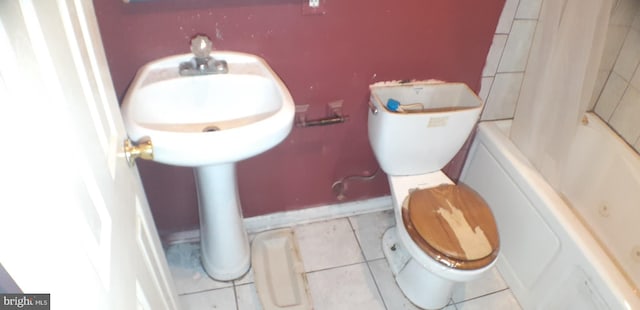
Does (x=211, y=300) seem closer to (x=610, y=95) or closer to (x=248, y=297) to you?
(x=248, y=297)

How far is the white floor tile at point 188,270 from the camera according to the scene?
5.42 feet

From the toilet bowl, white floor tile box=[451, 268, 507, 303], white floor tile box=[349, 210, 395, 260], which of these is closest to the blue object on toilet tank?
the toilet bowl

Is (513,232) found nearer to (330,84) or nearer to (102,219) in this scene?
(330,84)

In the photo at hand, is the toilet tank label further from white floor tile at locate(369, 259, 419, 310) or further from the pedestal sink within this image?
white floor tile at locate(369, 259, 419, 310)

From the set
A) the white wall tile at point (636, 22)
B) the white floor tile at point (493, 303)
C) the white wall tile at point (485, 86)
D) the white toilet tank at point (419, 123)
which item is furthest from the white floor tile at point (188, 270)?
the white wall tile at point (636, 22)

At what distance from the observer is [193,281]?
65.8 inches

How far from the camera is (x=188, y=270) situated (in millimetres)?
1707

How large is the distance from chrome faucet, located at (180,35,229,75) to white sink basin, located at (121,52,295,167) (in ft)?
0.06

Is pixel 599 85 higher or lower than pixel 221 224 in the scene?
higher

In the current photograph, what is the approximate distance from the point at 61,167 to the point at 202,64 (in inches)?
Answer: 32.9

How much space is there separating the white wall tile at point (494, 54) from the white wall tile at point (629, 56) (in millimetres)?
597

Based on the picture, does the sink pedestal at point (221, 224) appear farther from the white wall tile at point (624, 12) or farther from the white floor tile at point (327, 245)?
the white wall tile at point (624, 12)

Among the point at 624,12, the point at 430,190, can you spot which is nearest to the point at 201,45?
the point at 430,190

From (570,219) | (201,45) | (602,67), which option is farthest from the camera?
(602,67)
